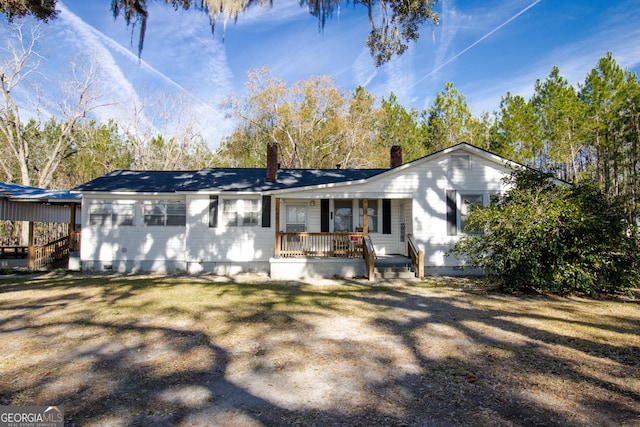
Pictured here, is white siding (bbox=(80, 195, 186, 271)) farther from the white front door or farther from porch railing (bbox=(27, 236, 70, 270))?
the white front door

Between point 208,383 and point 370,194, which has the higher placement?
point 370,194

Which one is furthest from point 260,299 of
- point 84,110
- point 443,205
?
point 84,110

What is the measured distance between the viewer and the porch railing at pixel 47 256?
15492 millimetres

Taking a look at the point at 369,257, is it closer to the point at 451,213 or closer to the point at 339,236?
the point at 339,236

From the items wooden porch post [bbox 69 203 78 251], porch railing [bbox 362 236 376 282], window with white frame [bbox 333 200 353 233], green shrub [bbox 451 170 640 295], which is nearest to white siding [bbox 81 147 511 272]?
window with white frame [bbox 333 200 353 233]

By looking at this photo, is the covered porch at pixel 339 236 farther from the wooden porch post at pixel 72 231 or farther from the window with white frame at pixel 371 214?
the wooden porch post at pixel 72 231

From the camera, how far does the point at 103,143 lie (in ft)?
113

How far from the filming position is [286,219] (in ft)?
49.3

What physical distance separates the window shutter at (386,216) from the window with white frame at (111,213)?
400 inches

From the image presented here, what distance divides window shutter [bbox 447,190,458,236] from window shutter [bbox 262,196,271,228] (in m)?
6.75

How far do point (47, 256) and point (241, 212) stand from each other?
9.31 m

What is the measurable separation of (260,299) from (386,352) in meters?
4.63

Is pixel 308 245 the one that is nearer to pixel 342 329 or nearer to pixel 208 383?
pixel 342 329

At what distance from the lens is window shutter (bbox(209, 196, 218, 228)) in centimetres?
1427
